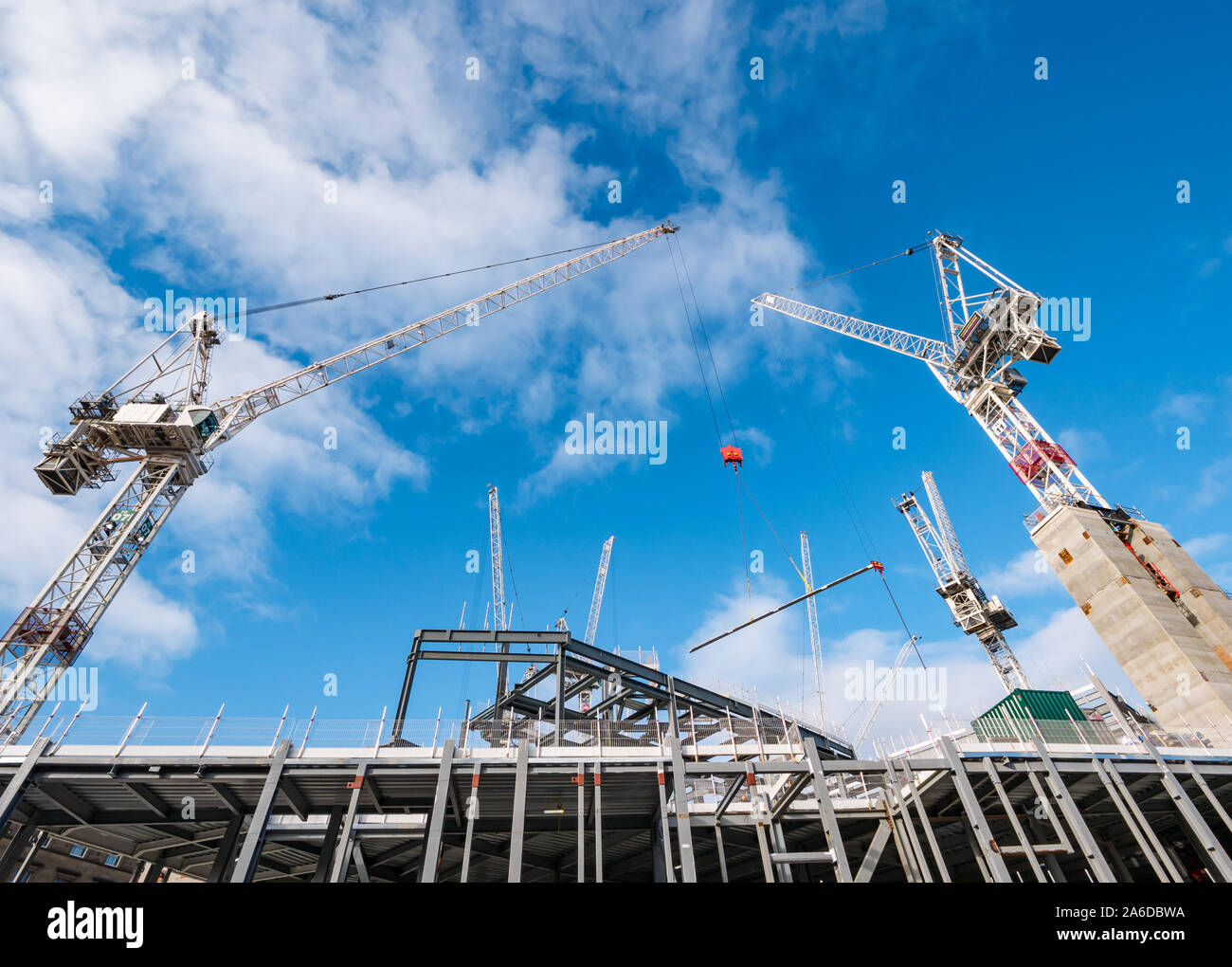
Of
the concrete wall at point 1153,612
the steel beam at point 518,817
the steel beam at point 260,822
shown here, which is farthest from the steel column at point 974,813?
the concrete wall at point 1153,612

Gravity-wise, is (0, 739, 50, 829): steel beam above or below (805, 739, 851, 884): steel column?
above

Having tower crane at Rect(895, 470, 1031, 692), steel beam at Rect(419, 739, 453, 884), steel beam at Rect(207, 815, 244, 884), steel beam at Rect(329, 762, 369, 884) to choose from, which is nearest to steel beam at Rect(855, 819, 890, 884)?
steel beam at Rect(419, 739, 453, 884)

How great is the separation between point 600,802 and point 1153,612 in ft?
136

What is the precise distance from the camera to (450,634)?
34344 millimetres

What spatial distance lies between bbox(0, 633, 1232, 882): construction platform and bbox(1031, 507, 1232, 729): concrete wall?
28.3 ft

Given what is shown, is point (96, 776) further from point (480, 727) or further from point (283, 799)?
point (480, 727)

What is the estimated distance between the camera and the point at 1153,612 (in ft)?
138

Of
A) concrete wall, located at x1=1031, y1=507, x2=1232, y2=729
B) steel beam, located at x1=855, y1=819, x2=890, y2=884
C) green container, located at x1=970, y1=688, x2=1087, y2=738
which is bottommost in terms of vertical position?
steel beam, located at x1=855, y1=819, x2=890, y2=884

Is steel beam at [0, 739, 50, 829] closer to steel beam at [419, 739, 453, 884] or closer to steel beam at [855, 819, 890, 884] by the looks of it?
steel beam at [419, 739, 453, 884]

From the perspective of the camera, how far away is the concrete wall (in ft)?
131

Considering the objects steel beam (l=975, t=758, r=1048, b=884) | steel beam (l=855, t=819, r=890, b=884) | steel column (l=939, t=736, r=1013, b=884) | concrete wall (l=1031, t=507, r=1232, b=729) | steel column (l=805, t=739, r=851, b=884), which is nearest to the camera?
steel column (l=805, t=739, r=851, b=884)

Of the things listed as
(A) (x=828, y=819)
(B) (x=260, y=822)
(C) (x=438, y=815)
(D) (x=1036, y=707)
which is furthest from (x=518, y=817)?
(D) (x=1036, y=707)

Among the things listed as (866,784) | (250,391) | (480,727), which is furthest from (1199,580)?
(250,391)
